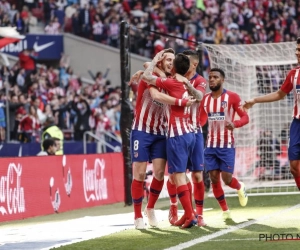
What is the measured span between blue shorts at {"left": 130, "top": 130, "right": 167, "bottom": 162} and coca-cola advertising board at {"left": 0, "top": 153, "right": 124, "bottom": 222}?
3768mm

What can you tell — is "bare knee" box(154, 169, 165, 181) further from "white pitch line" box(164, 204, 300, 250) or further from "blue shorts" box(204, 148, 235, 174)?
"blue shorts" box(204, 148, 235, 174)

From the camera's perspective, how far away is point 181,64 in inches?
482

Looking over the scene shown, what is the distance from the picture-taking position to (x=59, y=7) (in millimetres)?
30000

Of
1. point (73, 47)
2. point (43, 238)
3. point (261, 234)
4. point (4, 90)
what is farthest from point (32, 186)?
point (73, 47)

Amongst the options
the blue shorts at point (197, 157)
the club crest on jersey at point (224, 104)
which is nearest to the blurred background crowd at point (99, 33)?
the club crest on jersey at point (224, 104)

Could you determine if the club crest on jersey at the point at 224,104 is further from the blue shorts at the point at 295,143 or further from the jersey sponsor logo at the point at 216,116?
the blue shorts at the point at 295,143

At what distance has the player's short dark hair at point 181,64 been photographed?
1224 cm

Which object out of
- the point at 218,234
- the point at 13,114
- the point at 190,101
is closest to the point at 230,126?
the point at 190,101

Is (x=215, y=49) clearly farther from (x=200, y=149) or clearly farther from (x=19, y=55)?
(x=19, y=55)

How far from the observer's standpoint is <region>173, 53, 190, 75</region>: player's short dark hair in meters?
12.2

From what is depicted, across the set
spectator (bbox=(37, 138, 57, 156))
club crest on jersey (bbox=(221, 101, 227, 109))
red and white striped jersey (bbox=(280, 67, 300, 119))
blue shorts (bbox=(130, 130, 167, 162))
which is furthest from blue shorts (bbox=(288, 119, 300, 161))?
spectator (bbox=(37, 138, 57, 156))

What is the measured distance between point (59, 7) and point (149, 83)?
713 inches

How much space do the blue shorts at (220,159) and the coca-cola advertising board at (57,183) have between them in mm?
3524

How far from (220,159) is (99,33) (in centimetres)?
1680
